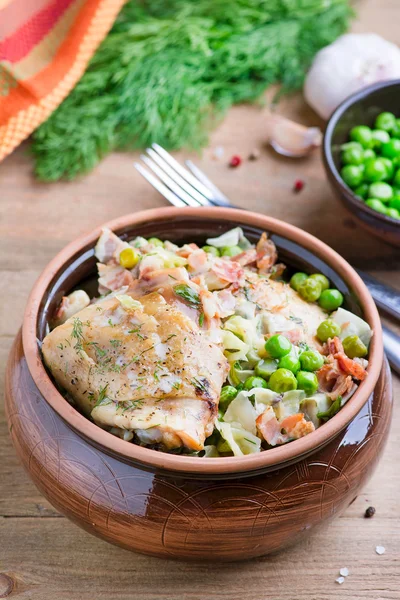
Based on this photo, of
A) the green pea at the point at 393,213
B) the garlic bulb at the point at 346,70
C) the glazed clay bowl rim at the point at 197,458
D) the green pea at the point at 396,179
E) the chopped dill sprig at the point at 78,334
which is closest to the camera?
the glazed clay bowl rim at the point at 197,458

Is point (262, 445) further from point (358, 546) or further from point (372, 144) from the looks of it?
point (372, 144)

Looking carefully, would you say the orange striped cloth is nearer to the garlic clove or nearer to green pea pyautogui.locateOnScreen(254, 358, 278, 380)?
the garlic clove

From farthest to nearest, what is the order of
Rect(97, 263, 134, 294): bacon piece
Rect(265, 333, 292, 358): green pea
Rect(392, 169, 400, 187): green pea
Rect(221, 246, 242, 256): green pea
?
Rect(392, 169, 400, 187): green pea
Rect(221, 246, 242, 256): green pea
Rect(97, 263, 134, 294): bacon piece
Rect(265, 333, 292, 358): green pea

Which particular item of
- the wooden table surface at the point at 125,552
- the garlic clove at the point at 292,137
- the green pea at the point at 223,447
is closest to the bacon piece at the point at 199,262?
the green pea at the point at 223,447

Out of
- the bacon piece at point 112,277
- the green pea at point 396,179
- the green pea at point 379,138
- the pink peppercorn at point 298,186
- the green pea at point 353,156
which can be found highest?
the bacon piece at point 112,277

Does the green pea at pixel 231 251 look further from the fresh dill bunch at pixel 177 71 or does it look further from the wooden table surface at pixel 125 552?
the fresh dill bunch at pixel 177 71

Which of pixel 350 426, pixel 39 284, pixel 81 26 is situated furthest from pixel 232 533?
pixel 81 26

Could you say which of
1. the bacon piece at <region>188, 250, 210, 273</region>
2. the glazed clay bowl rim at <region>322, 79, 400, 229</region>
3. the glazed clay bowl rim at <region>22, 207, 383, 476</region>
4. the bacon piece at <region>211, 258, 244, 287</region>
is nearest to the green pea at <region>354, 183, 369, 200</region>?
the glazed clay bowl rim at <region>322, 79, 400, 229</region>
